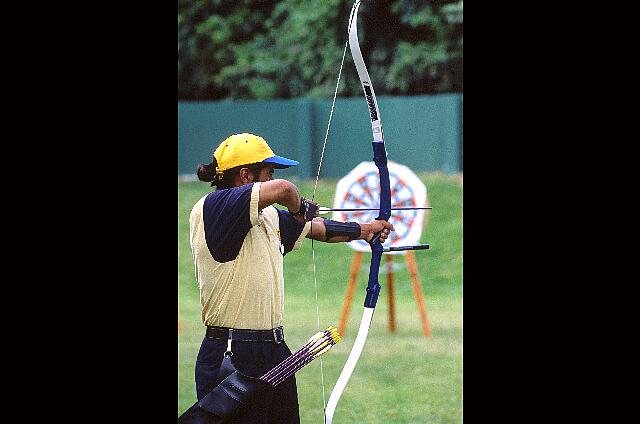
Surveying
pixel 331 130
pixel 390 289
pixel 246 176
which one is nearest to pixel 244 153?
pixel 246 176

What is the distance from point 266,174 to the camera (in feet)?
10.8

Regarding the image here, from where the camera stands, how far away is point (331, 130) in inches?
309

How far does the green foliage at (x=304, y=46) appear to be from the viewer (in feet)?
22.1

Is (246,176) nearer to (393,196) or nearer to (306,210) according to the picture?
(306,210)

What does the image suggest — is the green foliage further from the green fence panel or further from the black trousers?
the black trousers

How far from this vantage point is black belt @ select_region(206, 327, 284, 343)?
3.24 m

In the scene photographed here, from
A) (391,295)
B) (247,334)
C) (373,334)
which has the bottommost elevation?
(373,334)

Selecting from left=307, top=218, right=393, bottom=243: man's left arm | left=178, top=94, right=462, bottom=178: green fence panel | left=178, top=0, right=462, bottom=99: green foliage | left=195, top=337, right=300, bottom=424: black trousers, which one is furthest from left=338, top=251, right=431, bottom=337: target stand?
left=195, top=337, right=300, bottom=424: black trousers

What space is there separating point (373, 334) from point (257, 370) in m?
3.29

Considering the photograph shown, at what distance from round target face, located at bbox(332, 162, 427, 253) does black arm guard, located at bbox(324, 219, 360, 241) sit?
1.95 m
